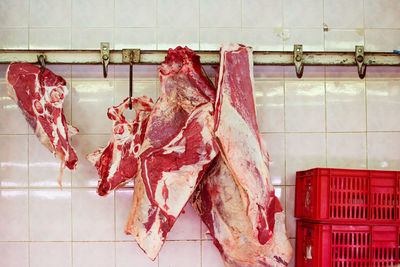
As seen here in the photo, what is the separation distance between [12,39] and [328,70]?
2281mm

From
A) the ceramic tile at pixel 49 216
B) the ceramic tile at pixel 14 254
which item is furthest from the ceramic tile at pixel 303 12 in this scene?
the ceramic tile at pixel 14 254

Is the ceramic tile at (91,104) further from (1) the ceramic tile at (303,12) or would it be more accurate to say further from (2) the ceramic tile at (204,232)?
(1) the ceramic tile at (303,12)

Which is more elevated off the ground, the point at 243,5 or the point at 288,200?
the point at 243,5

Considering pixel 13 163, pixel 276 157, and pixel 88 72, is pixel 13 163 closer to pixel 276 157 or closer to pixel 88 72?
pixel 88 72

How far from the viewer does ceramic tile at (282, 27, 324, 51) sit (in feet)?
10.7

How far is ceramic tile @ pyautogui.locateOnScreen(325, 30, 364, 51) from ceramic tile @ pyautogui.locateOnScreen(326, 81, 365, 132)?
25 centimetres

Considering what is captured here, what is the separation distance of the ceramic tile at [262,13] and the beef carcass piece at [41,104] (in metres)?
1.44

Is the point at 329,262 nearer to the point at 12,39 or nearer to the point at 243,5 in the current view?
the point at 243,5

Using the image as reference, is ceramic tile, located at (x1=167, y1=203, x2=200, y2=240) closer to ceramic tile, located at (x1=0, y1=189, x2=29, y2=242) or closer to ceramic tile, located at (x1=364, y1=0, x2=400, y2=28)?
ceramic tile, located at (x1=0, y1=189, x2=29, y2=242)

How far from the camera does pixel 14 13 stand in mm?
3221

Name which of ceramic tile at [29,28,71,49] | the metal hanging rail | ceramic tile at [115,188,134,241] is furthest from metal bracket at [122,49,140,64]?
ceramic tile at [115,188,134,241]

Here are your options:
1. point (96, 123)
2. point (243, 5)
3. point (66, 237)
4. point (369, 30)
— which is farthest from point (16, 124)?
point (369, 30)

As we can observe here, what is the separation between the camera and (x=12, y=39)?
3.21 metres

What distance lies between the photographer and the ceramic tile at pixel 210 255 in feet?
10.5
